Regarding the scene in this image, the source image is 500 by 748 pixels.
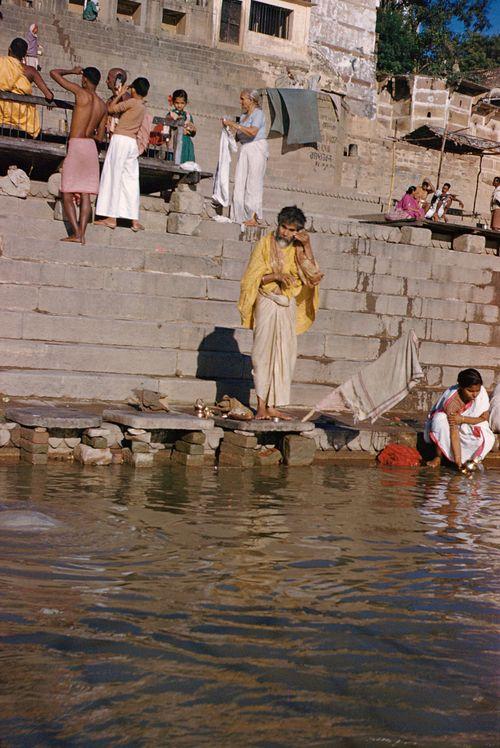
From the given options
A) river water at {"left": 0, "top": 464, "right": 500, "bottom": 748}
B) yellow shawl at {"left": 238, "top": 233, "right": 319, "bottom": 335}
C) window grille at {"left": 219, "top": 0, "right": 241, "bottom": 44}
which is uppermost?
window grille at {"left": 219, "top": 0, "right": 241, "bottom": 44}

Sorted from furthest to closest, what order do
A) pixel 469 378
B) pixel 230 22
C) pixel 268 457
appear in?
pixel 230 22
pixel 469 378
pixel 268 457

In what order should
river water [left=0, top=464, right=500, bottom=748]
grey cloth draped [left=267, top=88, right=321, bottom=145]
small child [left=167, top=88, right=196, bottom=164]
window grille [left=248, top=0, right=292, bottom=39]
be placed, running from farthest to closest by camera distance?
window grille [left=248, top=0, right=292, bottom=39] < grey cloth draped [left=267, top=88, right=321, bottom=145] < small child [left=167, top=88, right=196, bottom=164] < river water [left=0, top=464, right=500, bottom=748]

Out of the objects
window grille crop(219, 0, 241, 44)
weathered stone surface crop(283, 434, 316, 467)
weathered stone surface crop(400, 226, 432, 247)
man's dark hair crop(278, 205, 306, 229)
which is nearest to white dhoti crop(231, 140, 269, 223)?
weathered stone surface crop(400, 226, 432, 247)

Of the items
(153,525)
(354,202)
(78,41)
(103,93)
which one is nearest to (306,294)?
(153,525)

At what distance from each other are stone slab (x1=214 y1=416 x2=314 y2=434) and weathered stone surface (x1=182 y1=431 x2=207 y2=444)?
0.28m

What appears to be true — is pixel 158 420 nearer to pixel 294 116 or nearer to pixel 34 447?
pixel 34 447

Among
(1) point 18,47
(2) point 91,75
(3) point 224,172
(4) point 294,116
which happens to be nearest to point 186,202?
(2) point 91,75

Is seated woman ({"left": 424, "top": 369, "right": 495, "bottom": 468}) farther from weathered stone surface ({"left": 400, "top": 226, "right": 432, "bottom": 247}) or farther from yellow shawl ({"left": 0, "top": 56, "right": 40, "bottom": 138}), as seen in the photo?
yellow shawl ({"left": 0, "top": 56, "right": 40, "bottom": 138})

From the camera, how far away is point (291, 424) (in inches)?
329

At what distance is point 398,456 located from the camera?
9273 mm

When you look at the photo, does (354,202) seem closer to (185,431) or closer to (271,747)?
(185,431)

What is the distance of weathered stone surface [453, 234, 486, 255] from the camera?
12922mm

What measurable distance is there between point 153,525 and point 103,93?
19.4 m

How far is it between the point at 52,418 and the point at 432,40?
1572 inches
